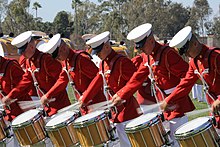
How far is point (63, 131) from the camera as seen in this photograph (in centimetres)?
666

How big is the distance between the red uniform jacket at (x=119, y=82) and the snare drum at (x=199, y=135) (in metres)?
→ 1.46

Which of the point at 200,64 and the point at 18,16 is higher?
the point at 18,16

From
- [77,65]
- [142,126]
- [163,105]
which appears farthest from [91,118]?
[77,65]

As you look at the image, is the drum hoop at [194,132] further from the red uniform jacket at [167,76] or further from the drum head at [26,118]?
the drum head at [26,118]

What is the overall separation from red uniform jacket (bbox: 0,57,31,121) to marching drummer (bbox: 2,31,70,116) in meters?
0.20

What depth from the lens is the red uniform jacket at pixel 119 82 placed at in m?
6.66

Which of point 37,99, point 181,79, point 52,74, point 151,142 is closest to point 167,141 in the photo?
point 151,142

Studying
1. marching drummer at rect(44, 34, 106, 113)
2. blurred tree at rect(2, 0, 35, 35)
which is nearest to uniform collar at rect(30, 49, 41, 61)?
marching drummer at rect(44, 34, 106, 113)

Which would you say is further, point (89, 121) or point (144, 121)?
point (89, 121)

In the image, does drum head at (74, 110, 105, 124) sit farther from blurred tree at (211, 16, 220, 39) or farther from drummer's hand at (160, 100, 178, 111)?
blurred tree at (211, 16, 220, 39)

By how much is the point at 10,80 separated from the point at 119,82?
2.19 m

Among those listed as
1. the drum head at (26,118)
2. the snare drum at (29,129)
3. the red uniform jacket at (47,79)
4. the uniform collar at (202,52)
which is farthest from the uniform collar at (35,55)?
the uniform collar at (202,52)

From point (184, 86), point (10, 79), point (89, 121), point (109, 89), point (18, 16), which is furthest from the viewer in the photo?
point (18, 16)

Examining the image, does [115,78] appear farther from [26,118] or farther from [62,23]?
[62,23]
